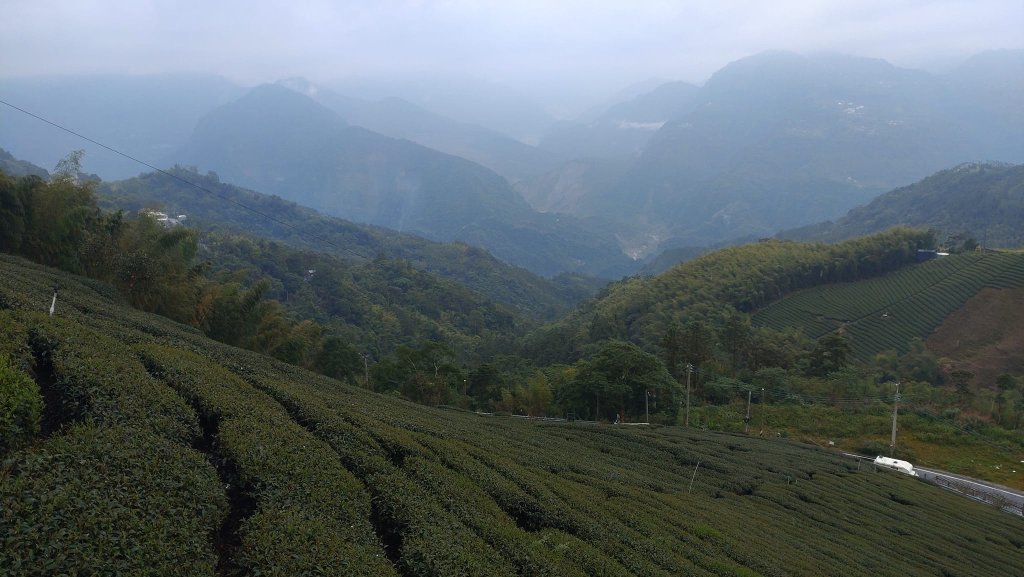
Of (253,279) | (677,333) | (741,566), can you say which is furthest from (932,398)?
(253,279)

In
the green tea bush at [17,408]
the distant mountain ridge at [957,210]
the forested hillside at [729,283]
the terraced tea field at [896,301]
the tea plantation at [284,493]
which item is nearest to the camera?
the tea plantation at [284,493]

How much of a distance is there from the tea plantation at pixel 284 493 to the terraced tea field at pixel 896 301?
55.7 metres

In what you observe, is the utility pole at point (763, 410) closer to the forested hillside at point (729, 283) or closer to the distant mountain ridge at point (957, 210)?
the forested hillside at point (729, 283)

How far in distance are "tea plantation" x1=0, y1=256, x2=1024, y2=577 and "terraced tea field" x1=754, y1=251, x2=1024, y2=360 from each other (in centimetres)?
5572

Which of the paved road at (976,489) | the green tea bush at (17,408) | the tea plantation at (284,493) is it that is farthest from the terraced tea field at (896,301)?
the green tea bush at (17,408)

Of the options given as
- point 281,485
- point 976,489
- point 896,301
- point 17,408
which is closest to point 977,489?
point 976,489

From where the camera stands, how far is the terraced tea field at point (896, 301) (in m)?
68.8

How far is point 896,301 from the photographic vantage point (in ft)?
A: 244

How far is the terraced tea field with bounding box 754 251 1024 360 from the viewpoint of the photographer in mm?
68750

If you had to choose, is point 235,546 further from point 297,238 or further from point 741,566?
point 297,238

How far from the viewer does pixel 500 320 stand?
354ft

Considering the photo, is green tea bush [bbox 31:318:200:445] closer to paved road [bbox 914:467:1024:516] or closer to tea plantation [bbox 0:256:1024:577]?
tea plantation [bbox 0:256:1024:577]

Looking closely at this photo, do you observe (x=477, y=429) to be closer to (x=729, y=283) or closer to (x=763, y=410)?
(x=763, y=410)

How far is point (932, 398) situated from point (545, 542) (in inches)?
2031
